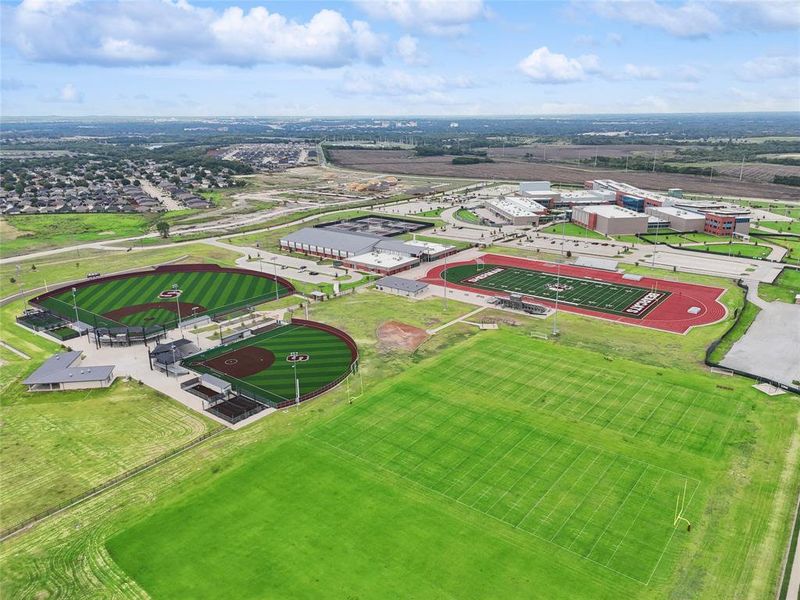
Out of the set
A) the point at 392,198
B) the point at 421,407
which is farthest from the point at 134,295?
the point at 392,198

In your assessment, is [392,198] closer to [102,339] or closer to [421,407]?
[102,339]

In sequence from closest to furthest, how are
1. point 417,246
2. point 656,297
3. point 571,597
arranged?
point 571,597, point 656,297, point 417,246

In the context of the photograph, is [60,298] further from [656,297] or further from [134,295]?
[656,297]

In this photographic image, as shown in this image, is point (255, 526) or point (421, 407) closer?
point (255, 526)

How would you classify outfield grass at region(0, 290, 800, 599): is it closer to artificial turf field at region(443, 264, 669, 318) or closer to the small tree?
artificial turf field at region(443, 264, 669, 318)

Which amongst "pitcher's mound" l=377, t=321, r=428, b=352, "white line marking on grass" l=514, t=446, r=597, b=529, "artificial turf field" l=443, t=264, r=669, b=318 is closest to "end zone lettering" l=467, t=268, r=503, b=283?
"artificial turf field" l=443, t=264, r=669, b=318

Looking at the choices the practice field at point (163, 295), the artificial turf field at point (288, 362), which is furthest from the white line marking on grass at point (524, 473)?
the practice field at point (163, 295)

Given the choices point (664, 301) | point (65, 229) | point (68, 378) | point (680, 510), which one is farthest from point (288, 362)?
point (65, 229)

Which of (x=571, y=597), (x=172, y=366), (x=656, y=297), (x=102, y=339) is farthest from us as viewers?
(x=656, y=297)
